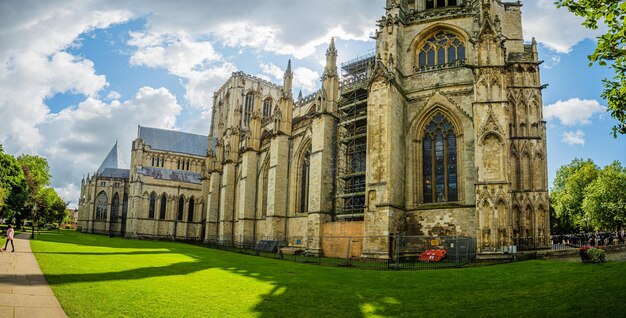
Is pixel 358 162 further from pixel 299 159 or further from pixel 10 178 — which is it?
pixel 10 178

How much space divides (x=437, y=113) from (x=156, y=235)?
48769 millimetres

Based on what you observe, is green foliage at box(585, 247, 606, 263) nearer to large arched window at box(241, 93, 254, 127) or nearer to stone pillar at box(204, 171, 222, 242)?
stone pillar at box(204, 171, 222, 242)

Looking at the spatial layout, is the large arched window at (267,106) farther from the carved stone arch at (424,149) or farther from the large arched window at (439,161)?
the large arched window at (439,161)

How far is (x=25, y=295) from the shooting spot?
8.94 metres

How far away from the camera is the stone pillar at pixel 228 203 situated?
44719mm

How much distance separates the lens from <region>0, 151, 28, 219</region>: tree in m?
41.3

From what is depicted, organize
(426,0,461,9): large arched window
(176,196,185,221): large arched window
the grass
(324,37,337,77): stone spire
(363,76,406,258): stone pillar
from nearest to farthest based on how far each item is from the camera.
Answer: the grass
(363,76,406,258): stone pillar
(426,0,461,9): large arched window
(324,37,337,77): stone spire
(176,196,185,221): large arched window

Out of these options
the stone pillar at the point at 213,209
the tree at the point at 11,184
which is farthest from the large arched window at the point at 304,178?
the tree at the point at 11,184

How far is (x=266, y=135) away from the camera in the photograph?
43219 mm

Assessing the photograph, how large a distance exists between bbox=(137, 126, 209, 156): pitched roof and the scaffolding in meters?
45.5

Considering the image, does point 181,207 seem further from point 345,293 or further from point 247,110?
point 345,293

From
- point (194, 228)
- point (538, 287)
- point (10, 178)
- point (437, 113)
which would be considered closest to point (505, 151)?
point (437, 113)

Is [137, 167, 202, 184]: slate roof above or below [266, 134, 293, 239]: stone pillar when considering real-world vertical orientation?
above

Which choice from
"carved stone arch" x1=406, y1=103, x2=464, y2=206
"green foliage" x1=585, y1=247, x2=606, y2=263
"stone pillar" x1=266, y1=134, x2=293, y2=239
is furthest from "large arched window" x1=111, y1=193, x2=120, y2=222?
"green foliage" x1=585, y1=247, x2=606, y2=263
